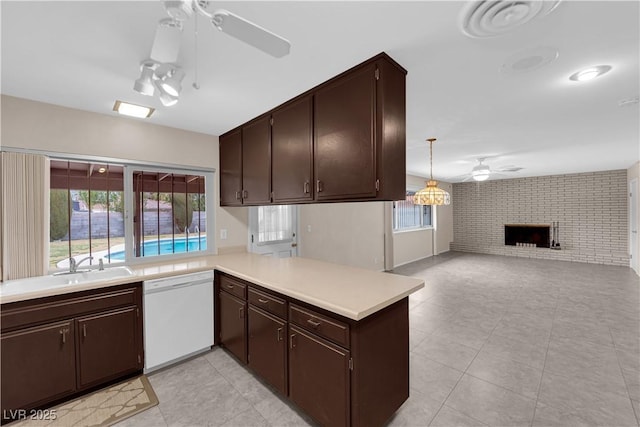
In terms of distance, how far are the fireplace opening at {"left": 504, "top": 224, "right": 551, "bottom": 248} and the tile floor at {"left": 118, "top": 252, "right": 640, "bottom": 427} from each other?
394 cm

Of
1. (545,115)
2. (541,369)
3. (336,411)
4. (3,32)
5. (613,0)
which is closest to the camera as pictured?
(613,0)

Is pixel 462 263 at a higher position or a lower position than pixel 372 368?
lower

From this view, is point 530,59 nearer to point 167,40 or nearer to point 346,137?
point 346,137

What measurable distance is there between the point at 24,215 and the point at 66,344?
3.69 feet

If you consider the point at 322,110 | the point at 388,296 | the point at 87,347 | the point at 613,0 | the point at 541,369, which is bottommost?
the point at 541,369

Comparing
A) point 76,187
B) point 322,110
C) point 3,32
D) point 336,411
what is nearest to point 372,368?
point 336,411

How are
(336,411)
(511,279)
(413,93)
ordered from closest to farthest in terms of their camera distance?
(336,411), (413,93), (511,279)

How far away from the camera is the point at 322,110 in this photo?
203 centimetres

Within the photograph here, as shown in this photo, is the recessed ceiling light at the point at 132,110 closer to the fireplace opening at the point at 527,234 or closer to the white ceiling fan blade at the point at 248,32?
the white ceiling fan blade at the point at 248,32

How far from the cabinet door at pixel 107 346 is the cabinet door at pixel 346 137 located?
198 centimetres

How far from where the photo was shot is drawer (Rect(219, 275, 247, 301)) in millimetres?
2360

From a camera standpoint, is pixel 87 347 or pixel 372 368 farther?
pixel 87 347

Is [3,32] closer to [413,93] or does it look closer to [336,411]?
[413,93]

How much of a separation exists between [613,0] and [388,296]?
1.83m
